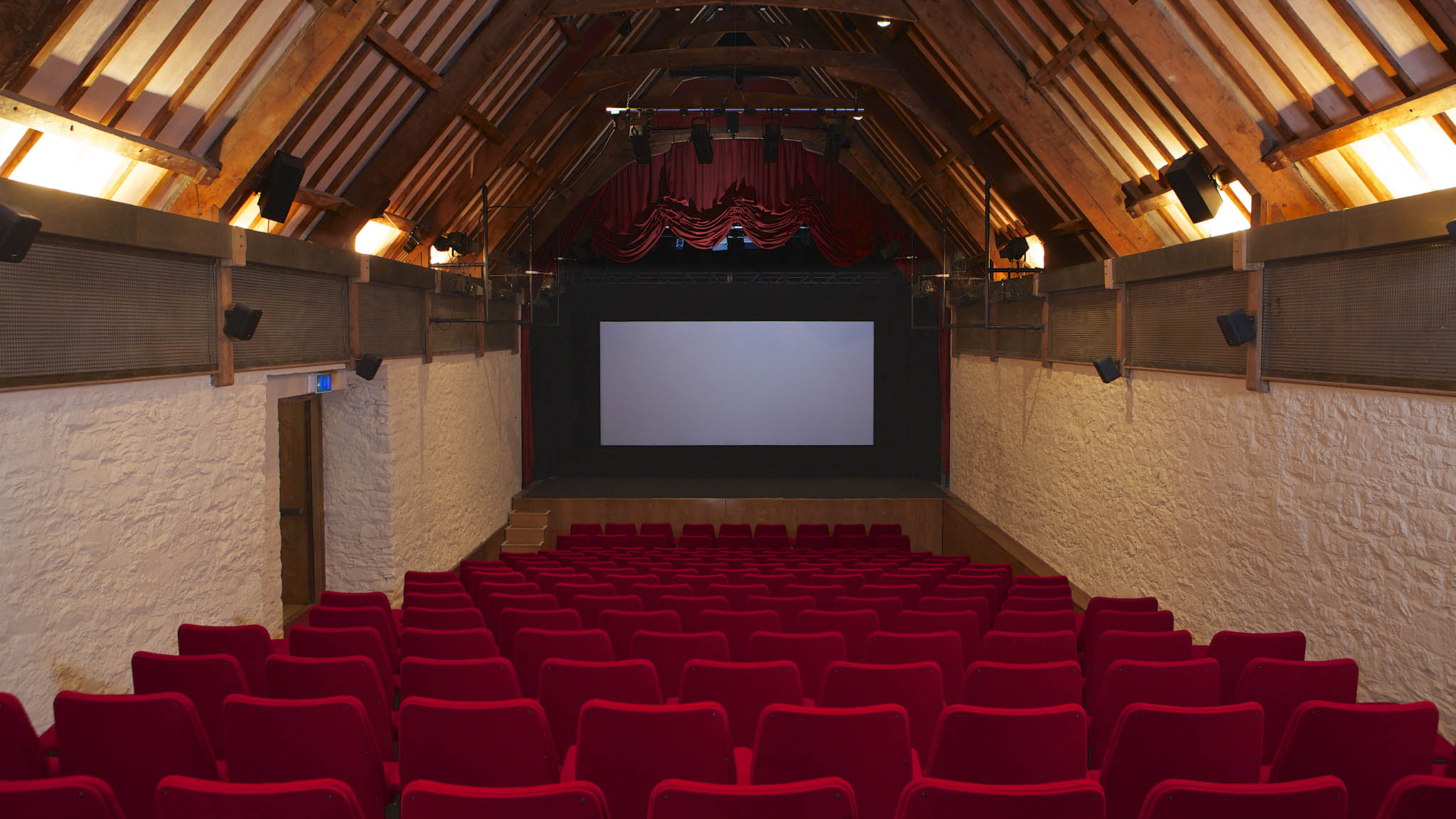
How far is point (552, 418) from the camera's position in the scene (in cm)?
1697

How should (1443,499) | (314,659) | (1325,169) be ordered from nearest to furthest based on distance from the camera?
(314,659), (1443,499), (1325,169)

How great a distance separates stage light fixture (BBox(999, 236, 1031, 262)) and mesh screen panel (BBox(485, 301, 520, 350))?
6.89m

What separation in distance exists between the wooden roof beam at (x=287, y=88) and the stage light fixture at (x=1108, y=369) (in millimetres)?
6657

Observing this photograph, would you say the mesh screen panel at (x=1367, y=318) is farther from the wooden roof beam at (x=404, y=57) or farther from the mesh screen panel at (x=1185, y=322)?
the wooden roof beam at (x=404, y=57)

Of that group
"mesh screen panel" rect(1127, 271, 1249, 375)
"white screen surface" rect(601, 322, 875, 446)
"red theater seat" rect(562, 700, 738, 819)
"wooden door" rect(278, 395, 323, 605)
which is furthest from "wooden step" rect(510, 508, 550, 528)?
"red theater seat" rect(562, 700, 738, 819)

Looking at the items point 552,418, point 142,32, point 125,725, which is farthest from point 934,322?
point 125,725

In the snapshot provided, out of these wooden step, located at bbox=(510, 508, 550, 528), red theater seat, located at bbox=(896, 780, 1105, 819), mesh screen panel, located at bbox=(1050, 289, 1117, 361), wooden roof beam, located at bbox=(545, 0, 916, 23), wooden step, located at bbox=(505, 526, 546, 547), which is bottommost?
wooden step, located at bbox=(505, 526, 546, 547)

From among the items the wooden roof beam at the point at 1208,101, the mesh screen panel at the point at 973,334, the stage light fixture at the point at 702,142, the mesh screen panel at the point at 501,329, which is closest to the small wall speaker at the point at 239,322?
the stage light fixture at the point at 702,142

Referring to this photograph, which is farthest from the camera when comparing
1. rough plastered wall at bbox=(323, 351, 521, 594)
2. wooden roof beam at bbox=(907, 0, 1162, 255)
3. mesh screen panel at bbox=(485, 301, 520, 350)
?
mesh screen panel at bbox=(485, 301, 520, 350)

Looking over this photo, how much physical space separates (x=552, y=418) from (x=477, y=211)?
18.8 ft

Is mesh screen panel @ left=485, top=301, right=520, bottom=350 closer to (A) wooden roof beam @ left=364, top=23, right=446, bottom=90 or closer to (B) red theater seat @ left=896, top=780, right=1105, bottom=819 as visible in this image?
(A) wooden roof beam @ left=364, top=23, right=446, bottom=90

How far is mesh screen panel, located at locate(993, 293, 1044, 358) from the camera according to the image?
11047mm

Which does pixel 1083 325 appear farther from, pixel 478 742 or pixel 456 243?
pixel 478 742

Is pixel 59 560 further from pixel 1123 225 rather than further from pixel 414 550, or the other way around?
pixel 1123 225
